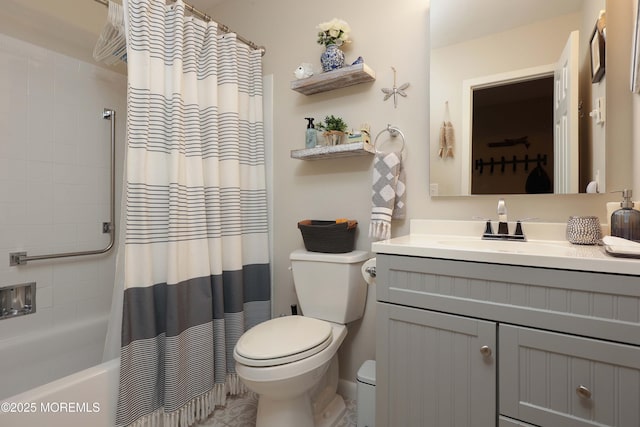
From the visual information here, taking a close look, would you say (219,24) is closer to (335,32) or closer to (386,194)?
(335,32)

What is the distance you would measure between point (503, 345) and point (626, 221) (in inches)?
23.4

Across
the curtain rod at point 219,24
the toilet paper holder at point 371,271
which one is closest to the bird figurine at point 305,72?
the curtain rod at point 219,24

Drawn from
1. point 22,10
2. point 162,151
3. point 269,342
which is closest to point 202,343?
point 269,342

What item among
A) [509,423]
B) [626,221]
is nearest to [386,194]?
[626,221]

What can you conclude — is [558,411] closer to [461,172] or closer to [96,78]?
[461,172]

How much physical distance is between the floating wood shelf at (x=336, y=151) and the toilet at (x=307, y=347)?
1.68ft

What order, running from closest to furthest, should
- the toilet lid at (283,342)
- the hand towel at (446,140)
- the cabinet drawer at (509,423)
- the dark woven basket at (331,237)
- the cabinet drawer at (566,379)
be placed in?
the cabinet drawer at (566,379) → the cabinet drawer at (509,423) → the toilet lid at (283,342) → the hand towel at (446,140) → the dark woven basket at (331,237)

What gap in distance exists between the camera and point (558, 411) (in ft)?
2.89

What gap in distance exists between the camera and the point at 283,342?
1.30 meters

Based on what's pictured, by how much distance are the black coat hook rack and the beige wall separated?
0.13 meters

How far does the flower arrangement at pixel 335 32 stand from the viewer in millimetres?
1696

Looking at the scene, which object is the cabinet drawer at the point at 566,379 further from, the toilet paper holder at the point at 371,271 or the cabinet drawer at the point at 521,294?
the toilet paper holder at the point at 371,271

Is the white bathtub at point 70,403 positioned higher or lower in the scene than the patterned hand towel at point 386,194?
lower

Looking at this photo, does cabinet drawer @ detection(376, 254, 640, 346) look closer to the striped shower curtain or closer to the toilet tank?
the toilet tank
